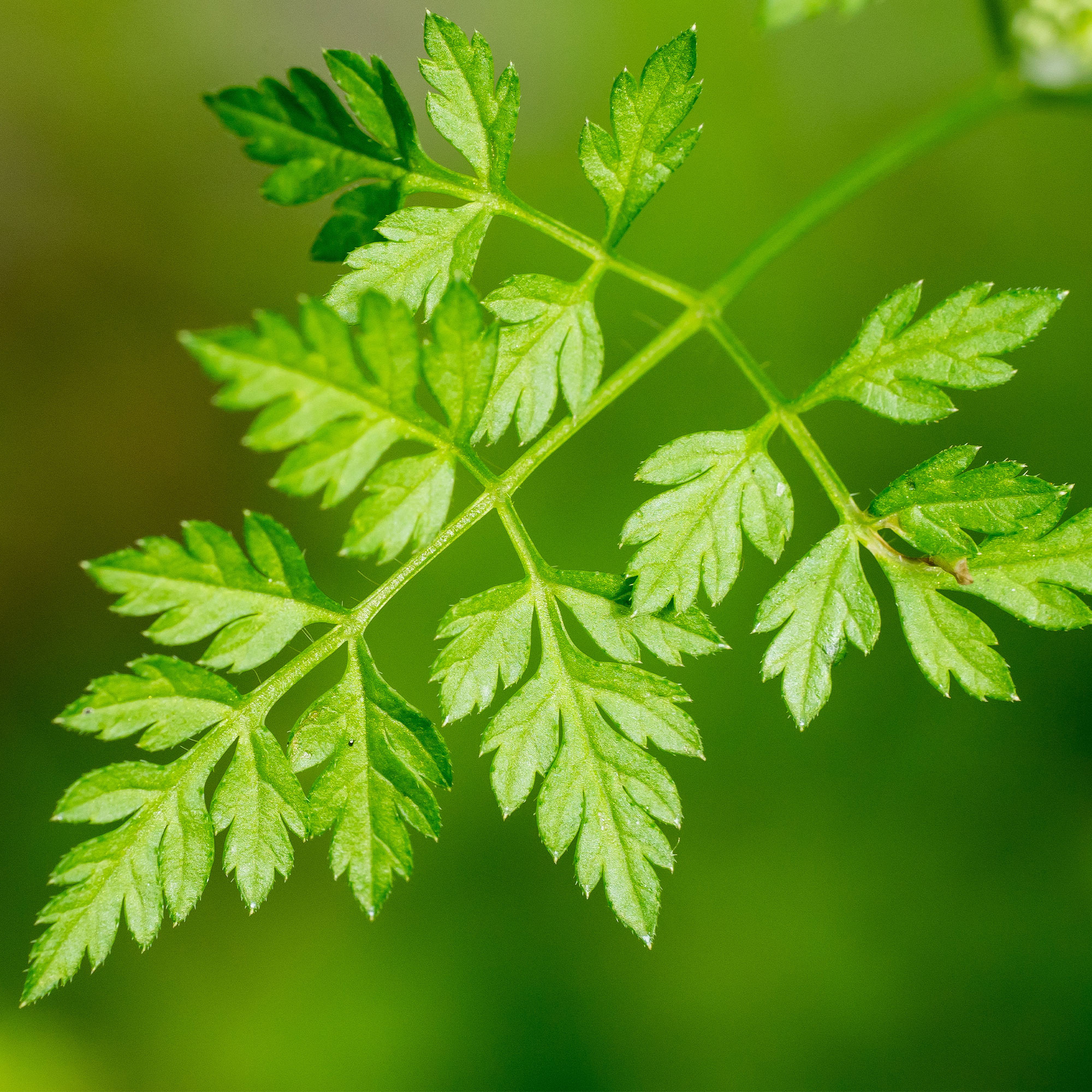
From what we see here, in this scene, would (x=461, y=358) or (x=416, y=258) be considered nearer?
(x=461, y=358)

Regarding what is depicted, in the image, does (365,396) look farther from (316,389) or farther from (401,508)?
(401,508)

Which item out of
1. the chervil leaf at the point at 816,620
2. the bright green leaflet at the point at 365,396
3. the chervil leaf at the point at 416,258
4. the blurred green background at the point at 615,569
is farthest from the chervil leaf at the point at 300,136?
the blurred green background at the point at 615,569

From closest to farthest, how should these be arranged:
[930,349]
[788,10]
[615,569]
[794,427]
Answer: [788,10] < [930,349] < [794,427] < [615,569]

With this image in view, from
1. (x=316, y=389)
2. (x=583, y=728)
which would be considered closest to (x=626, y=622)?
(x=583, y=728)

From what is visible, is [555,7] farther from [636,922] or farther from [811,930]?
[811,930]

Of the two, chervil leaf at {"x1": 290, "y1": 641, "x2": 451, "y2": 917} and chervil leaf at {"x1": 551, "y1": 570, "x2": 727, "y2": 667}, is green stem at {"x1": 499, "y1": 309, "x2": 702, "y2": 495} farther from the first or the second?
chervil leaf at {"x1": 290, "y1": 641, "x2": 451, "y2": 917}
